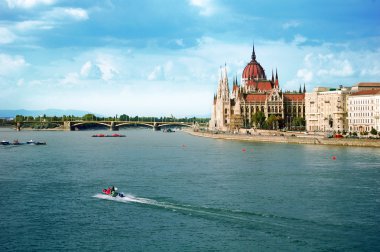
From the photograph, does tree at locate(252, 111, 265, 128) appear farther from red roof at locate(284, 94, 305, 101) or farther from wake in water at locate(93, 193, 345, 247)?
wake in water at locate(93, 193, 345, 247)

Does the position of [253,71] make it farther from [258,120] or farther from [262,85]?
[258,120]

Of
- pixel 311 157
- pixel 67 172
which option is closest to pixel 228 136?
pixel 311 157

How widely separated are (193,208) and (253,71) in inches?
5511

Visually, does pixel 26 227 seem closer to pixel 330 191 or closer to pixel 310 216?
pixel 310 216

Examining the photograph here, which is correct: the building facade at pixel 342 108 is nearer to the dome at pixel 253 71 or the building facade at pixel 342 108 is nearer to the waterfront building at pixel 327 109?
the waterfront building at pixel 327 109

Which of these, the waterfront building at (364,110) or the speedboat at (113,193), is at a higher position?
the waterfront building at (364,110)

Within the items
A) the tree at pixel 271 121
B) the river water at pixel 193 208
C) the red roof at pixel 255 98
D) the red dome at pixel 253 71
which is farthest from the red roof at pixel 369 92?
the red dome at pixel 253 71

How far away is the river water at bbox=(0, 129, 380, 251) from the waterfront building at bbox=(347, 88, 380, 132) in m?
47.5

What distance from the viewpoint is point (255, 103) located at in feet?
526

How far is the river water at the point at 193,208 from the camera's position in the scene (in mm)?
30766

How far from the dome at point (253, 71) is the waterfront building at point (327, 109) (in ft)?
120

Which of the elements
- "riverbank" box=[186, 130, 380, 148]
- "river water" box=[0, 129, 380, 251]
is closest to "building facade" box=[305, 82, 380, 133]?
"riverbank" box=[186, 130, 380, 148]

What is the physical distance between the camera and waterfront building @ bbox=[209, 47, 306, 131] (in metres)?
157

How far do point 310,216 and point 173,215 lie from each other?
8.08 metres
